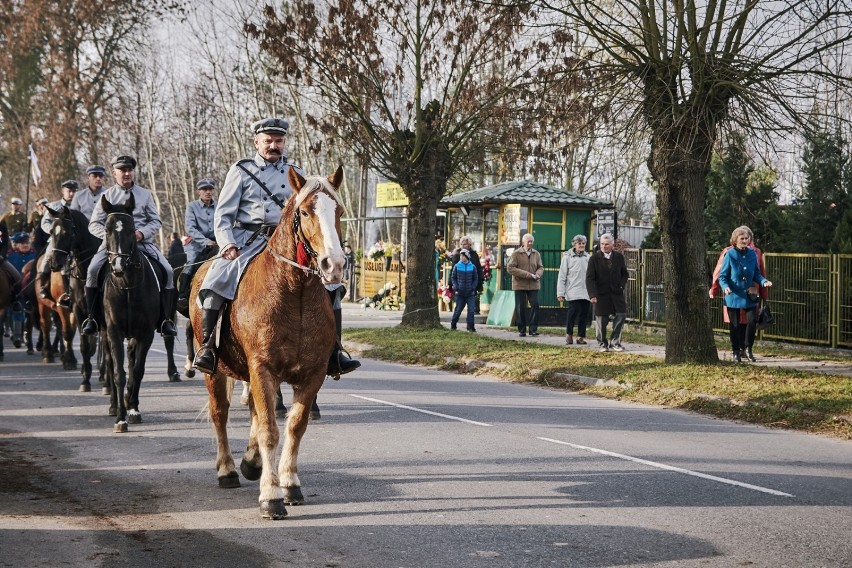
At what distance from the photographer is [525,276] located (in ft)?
77.7

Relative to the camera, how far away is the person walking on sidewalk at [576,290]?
70.8 feet

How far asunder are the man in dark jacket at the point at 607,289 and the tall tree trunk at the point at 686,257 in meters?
3.75

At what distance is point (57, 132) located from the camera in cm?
4659

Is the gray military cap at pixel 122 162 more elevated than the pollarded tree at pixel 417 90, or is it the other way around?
the pollarded tree at pixel 417 90

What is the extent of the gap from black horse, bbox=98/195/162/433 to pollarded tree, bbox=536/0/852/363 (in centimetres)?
686

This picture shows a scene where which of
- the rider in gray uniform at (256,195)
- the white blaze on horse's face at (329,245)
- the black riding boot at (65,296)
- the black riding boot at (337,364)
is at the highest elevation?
the rider in gray uniform at (256,195)

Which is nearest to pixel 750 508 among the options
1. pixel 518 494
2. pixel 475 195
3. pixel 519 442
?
pixel 518 494

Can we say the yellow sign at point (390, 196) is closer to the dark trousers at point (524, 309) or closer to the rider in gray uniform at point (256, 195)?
the dark trousers at point (524, 309)

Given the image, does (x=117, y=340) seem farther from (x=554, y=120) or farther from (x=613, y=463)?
(x=554, y=120)

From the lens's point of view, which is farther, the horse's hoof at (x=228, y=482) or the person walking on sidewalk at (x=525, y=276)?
the person walking on sidewalk at (x=525, y=276)

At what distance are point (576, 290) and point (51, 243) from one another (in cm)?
1064

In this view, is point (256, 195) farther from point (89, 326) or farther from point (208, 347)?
point (89, 326)

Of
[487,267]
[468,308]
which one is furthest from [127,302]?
[487,267]

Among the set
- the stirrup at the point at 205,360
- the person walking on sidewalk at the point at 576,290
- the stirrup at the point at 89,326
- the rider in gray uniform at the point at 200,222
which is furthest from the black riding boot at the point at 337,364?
the person walking on sidewalk at the point at 576,290
